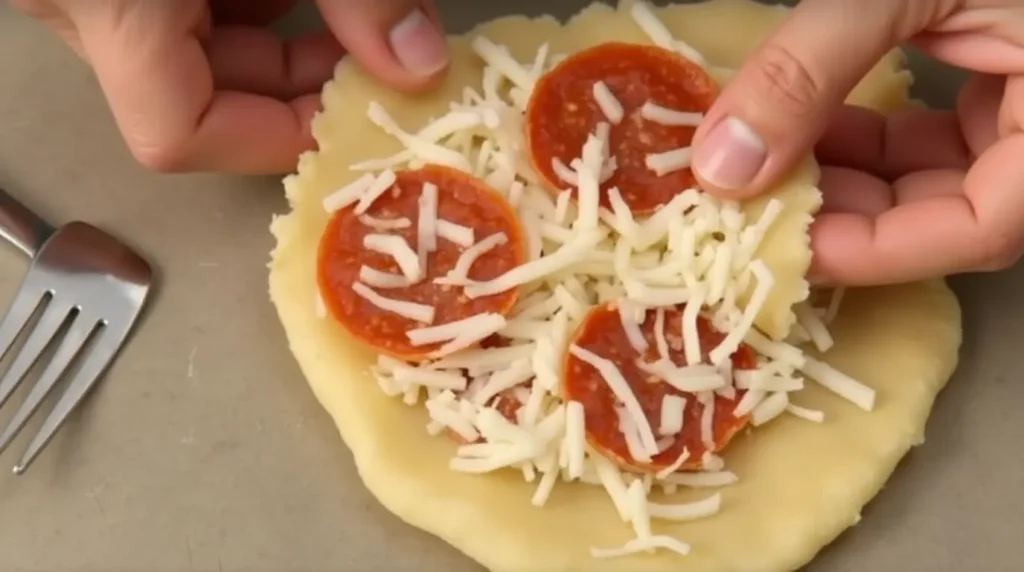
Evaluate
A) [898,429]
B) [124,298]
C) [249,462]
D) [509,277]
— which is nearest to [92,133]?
[124,298]

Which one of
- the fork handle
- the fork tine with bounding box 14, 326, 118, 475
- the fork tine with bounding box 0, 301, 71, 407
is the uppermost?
the fork handle

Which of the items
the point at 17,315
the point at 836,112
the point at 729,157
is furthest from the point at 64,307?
the point at 836,112

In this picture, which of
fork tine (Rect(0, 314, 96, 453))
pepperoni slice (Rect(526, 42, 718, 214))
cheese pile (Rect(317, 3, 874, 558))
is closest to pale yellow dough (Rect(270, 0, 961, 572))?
cheese pile (Rect(317, 3, 874, 558))

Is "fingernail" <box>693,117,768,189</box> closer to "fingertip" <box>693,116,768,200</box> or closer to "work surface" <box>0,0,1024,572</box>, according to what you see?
"fingertip" <box>693,116,768,200</box>

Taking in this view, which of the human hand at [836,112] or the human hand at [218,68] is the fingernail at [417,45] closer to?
the human hand at [218,68]

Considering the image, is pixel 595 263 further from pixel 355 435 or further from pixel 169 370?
pixel 169 370

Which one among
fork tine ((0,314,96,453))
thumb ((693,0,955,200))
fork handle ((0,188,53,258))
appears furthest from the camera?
fork handle ((0,188,53,258))

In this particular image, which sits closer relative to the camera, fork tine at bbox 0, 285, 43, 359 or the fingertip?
the fingertip
